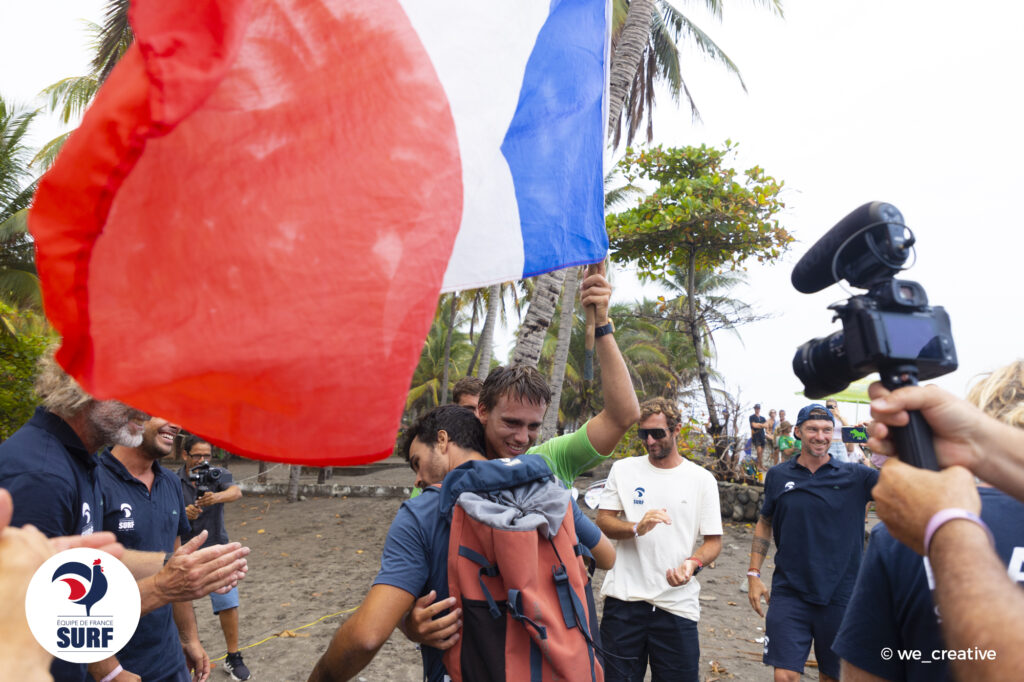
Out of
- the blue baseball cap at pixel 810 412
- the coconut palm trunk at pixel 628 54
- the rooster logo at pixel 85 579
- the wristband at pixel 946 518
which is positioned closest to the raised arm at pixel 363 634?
the rooster logo at pixel 85 579

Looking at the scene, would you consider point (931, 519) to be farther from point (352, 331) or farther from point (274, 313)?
point (274, 313)

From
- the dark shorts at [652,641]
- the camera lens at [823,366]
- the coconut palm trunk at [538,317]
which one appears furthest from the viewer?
the coconut palm trunk at [538,317]

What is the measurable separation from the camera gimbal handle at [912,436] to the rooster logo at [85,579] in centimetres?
212

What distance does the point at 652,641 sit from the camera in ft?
12.5

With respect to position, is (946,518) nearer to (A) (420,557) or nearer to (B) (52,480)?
(A) (420,557)

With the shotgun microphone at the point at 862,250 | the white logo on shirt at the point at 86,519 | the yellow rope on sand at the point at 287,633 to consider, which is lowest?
the yellow rope on sand at the point at 287,633

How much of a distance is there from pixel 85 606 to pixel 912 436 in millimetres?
2293

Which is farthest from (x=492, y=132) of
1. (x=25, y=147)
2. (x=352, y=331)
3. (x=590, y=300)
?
(x=25, y=147)

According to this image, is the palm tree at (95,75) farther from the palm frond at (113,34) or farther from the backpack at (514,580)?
the backpack at (514,580)

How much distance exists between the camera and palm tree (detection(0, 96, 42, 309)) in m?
15.1

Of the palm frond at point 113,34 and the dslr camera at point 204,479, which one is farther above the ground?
the palm frond at point 113,34

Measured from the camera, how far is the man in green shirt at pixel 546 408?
97.0 inches

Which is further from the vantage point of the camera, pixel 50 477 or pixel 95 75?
pixel 95 75

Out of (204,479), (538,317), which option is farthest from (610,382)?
(204,479)
